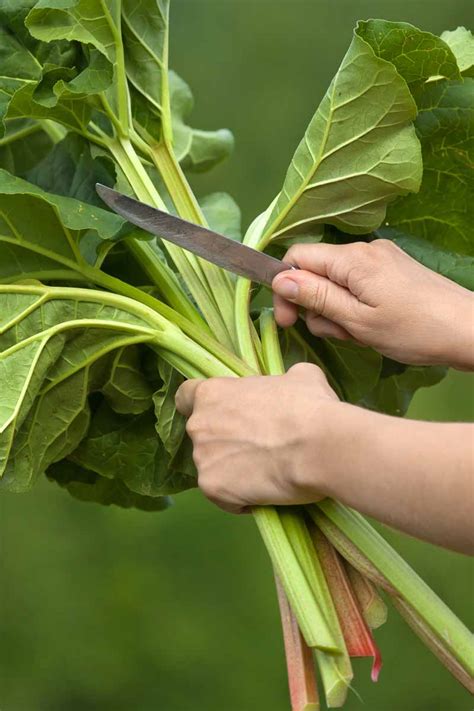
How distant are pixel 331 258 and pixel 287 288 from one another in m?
0.06

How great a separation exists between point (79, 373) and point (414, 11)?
2.65 meters

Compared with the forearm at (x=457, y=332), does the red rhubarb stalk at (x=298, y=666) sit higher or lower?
lower

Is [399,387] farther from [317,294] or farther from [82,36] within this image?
[82,36]

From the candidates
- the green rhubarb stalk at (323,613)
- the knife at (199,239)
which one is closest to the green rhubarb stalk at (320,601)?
the green rhubarb stalk at (323,613)

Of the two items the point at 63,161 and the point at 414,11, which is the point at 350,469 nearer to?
the point at 63,161

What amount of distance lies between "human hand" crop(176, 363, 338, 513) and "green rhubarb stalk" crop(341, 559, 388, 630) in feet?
0.47

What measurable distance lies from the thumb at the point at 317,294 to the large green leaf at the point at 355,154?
0.33 feet

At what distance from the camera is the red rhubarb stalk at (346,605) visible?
101cm

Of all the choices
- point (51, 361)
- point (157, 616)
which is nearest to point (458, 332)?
point (51, 361)

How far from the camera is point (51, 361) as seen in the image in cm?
109

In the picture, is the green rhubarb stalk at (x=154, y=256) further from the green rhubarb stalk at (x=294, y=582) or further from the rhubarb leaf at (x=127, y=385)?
the green rhubarb stalk at (x=294, y=582)

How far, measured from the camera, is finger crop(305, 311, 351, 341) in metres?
1.12

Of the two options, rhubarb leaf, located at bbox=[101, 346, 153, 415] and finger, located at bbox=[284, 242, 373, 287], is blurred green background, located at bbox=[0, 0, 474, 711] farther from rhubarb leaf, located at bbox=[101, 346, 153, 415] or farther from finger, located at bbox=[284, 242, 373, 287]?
finger, located at bbox=[284, 242, 373, 287]

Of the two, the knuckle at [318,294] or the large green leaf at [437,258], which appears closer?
the knuckle at [318,294]
